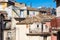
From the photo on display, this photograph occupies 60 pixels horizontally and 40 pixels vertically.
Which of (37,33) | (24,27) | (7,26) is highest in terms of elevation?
(7,26)

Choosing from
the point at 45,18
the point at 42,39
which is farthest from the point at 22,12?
the point at 42,39

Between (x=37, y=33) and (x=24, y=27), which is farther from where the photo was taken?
(x=24, y=27)

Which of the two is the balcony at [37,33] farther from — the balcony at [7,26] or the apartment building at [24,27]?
the balcony at [7,26]

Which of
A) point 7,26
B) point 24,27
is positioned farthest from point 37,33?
point 7,26

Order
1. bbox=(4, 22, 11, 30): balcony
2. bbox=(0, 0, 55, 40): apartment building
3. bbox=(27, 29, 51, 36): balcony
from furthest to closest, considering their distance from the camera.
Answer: bbox=(4, 22, 11, 30): balcony < bbox=(0, 0, 55, 40): apartment building < bbox=(27, 29, 51, 36): balcony

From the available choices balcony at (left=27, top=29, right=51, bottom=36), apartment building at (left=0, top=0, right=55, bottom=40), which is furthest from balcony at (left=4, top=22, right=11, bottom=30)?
balcony at (left=27, top=29, right=51, bottom=36)

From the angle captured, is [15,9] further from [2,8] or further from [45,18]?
[45,18]

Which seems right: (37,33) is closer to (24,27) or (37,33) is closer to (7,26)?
(24,27)

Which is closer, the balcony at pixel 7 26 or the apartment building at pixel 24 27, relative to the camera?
the apartment building at pixel 24 27

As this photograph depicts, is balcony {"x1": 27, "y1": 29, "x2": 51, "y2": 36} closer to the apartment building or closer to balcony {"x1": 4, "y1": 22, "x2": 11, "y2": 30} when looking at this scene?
the apartment building

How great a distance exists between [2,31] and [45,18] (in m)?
8.78

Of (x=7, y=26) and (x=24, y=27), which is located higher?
(x=7, y=26)

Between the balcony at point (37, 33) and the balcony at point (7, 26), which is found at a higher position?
the balcony at point (7, 26)

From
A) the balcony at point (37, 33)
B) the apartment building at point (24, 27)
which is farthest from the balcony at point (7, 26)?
the balcony at point (37, 33)
